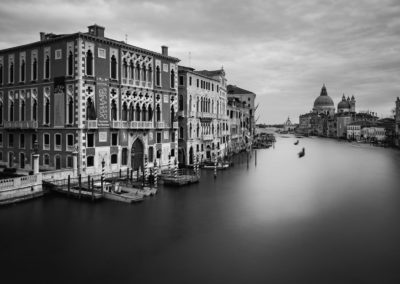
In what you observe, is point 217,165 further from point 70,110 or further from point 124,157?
point 70,110

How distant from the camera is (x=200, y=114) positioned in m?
44.0

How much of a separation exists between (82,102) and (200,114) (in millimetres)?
19323

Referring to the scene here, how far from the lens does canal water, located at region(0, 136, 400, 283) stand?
1302 cm

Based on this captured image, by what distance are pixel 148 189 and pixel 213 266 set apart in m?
13.2

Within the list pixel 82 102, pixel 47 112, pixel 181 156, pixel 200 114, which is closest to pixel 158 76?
pixel 82 102

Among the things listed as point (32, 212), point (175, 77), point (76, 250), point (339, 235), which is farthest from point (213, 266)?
point (175, 77)

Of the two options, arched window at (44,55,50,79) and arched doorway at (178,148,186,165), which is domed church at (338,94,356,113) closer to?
arched doorway at (178,148,186,165)

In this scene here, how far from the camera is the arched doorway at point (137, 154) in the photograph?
1262 inches

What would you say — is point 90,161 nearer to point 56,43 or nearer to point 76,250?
point 56,43

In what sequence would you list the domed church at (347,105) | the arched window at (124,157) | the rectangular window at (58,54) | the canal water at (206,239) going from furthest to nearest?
the domed church at (347,105), the arched window at (124,157), the rectangular window at (58,54), the canal water at (206,239)

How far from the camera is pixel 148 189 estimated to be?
26078 millimetres

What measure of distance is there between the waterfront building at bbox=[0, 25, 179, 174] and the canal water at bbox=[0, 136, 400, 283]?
19.3ft

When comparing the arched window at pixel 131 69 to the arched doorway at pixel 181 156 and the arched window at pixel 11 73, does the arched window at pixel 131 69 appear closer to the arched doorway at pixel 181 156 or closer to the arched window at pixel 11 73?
the arched window at pixel 11 73

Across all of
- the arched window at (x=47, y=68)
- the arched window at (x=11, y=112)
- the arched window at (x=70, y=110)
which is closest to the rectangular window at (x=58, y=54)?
the arched window at (x=47, y=68)
